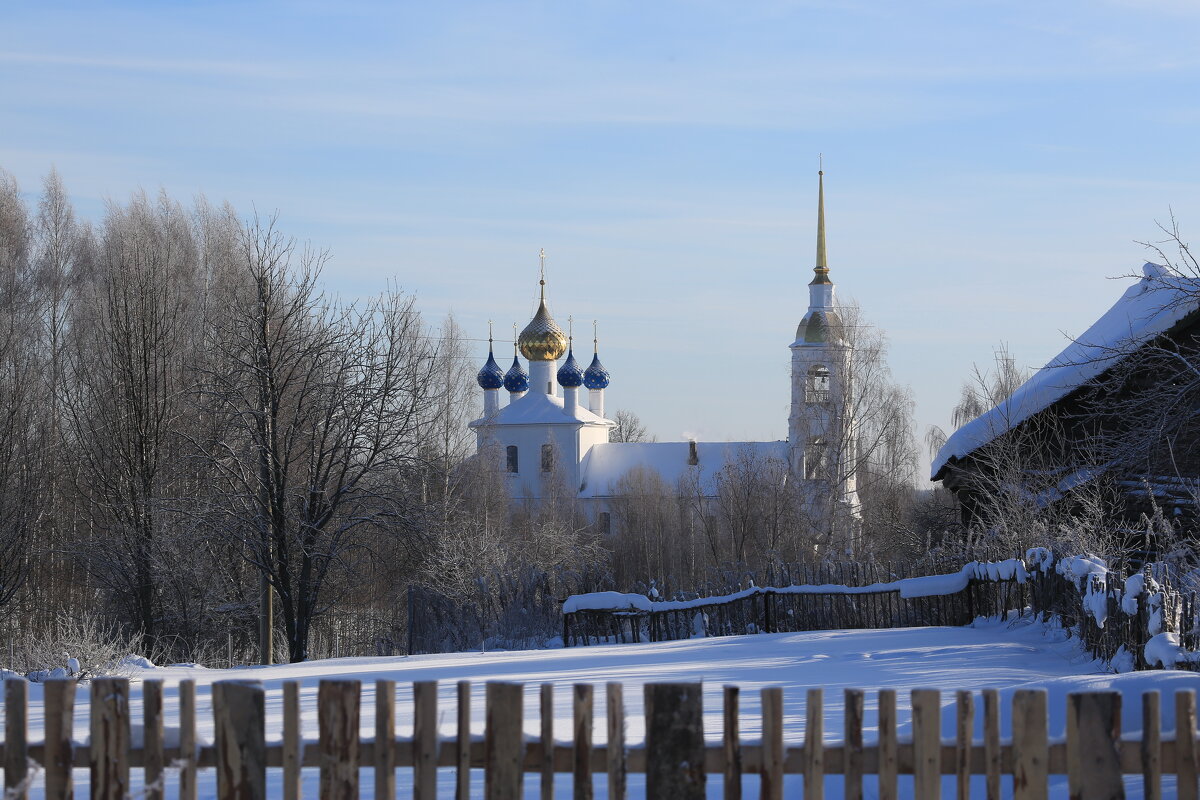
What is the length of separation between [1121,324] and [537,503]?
4547cm

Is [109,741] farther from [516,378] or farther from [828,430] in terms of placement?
[516,378]

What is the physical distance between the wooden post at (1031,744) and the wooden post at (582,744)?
130 cm

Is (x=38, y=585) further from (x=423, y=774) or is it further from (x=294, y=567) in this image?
(x=423, y=774)

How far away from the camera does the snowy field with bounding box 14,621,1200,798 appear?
5918 millimetres

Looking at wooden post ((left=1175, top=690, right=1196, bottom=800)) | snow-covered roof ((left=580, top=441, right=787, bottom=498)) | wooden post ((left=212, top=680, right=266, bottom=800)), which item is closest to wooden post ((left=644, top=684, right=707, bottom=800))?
wooden post ((left=212, top=680, right=266, bottom=800))

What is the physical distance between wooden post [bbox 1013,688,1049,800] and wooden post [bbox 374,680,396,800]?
1.86 m

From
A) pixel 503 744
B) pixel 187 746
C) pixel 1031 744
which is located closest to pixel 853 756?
pixel 1031 744

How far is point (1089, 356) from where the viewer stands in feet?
55.3

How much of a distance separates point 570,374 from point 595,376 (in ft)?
11.4

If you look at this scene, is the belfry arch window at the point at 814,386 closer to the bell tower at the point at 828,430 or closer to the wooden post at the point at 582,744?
the bell tower at the point at 828,430

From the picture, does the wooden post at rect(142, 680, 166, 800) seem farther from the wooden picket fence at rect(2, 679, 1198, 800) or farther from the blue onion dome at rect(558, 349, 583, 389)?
the blue onion dome at rect(558, 349, 583, 389)

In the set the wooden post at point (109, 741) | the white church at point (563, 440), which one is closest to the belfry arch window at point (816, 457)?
the white church at point (563, 440)

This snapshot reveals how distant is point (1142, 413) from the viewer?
15742mm

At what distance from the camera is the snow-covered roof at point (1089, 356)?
15.2m
